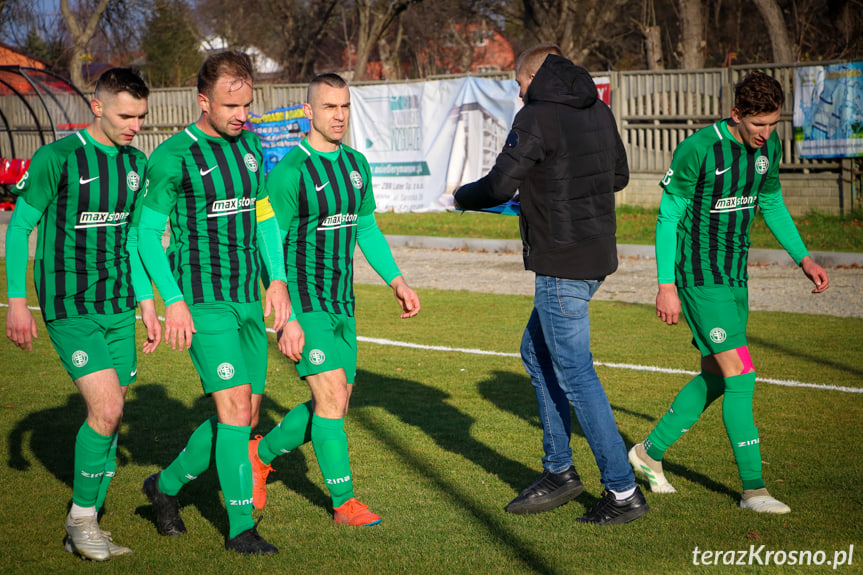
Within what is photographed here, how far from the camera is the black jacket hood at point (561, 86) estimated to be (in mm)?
4383

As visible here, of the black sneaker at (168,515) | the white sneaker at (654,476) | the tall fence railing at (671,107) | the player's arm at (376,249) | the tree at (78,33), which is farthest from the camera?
the tree at (78,33)

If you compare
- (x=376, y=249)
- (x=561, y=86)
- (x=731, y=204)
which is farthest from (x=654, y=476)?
(x=561, y=86)

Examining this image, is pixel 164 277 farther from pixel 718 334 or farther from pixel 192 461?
pixel 718 334

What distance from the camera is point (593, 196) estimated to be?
4.52 m

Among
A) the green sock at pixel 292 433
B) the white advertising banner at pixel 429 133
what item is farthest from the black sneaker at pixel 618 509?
the white advertising banner at pixel 429 133

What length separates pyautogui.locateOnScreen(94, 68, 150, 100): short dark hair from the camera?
420cm

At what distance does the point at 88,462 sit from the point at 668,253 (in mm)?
3079

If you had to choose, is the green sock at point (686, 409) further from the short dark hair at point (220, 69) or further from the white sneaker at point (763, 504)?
the short dark hair at point (220, 69)

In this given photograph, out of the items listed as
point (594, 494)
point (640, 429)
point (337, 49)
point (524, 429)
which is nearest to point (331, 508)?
point (594, 494)

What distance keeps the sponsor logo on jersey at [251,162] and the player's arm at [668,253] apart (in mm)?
2073

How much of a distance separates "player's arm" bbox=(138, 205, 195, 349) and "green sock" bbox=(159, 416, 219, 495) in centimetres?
56

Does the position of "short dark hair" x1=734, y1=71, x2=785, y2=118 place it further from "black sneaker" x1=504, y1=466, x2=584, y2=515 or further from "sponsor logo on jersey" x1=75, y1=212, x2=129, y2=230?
"sponsor logo on jersey" x1=75, y1=212, x2=129, y2=230

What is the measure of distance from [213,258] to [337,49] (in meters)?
56.1

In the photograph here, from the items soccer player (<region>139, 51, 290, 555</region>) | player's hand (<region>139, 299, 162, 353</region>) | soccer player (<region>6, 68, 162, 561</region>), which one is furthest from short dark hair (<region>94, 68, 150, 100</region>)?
player's hand (<region>139, 299, 162, 353</region>)
